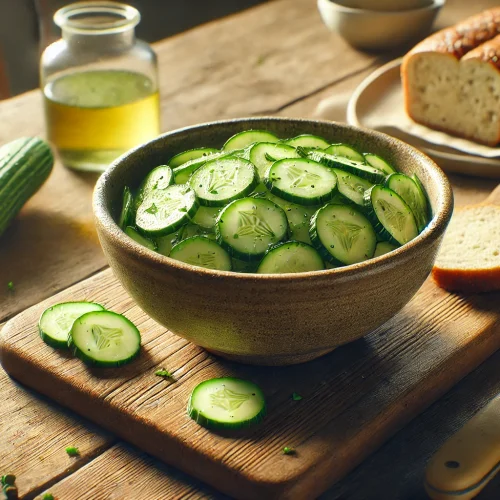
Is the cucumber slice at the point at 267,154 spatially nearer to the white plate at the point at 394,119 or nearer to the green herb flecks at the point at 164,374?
the green herb flecks at the point at 164,374

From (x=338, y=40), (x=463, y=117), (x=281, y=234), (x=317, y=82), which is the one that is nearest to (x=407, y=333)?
(x=281, y=234)

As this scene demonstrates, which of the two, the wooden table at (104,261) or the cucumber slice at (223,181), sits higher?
the cucumber slice at (223,181)

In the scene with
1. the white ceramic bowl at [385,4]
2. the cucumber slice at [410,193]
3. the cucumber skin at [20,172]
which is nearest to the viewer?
the cucumber slice at [410,193]

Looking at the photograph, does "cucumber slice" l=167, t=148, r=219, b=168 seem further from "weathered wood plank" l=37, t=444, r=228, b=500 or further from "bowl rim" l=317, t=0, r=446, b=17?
"bowl rim" l=317, t=0, r=446, b=17

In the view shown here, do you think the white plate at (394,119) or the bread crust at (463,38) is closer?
the white plate at (394,119)

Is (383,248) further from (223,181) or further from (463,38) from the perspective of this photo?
(463,38)

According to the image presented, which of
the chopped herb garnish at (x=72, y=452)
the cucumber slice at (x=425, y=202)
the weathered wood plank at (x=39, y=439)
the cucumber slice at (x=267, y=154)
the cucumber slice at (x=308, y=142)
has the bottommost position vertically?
the weathered wood plank at (x=39, y=439)

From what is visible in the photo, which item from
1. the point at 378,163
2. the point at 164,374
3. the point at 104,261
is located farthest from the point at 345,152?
the point at 104,261

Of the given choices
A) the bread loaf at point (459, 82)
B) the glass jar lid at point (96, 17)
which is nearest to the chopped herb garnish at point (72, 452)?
the glass jar lid at point (96, 17)
